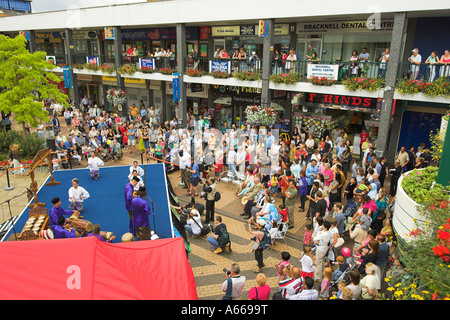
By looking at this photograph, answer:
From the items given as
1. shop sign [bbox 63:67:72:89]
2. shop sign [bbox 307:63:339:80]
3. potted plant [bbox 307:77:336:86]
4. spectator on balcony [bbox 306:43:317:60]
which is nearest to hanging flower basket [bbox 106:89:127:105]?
shop sign [bbox 63:67:72:89]

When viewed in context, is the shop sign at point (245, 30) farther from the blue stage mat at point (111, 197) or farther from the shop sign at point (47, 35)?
the shop sign at point (47, 35)

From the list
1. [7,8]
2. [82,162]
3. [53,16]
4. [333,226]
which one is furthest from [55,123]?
[7,8]

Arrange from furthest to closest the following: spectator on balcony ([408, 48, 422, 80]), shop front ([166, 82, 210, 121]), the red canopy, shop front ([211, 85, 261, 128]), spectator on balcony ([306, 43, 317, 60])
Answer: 1. shop front ([166, 82, 210, 121])
2. shop front ([211, 85, 261, 128])
3. spectator on balcony ([306, 43, 317, 60])
4. spectator on balcony ([408, 48, 422, 80])
5. the red canopy

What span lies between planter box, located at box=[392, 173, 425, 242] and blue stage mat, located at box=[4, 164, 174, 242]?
5.56 meters

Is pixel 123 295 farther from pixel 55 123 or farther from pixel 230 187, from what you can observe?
pixel 55 123

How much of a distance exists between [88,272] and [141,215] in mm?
4339

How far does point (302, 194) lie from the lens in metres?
12.1

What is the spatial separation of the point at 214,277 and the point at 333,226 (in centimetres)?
329

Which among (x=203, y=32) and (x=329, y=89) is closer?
(x=329, y=89)

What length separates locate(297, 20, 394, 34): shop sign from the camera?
16.4 m

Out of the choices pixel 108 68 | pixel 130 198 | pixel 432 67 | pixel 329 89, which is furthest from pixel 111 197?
pixel 108 68

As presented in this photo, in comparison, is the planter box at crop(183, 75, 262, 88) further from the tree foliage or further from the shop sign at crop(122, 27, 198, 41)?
the tree foliage

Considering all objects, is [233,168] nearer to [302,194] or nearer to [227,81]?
[302,194]

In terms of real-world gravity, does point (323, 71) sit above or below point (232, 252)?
above
